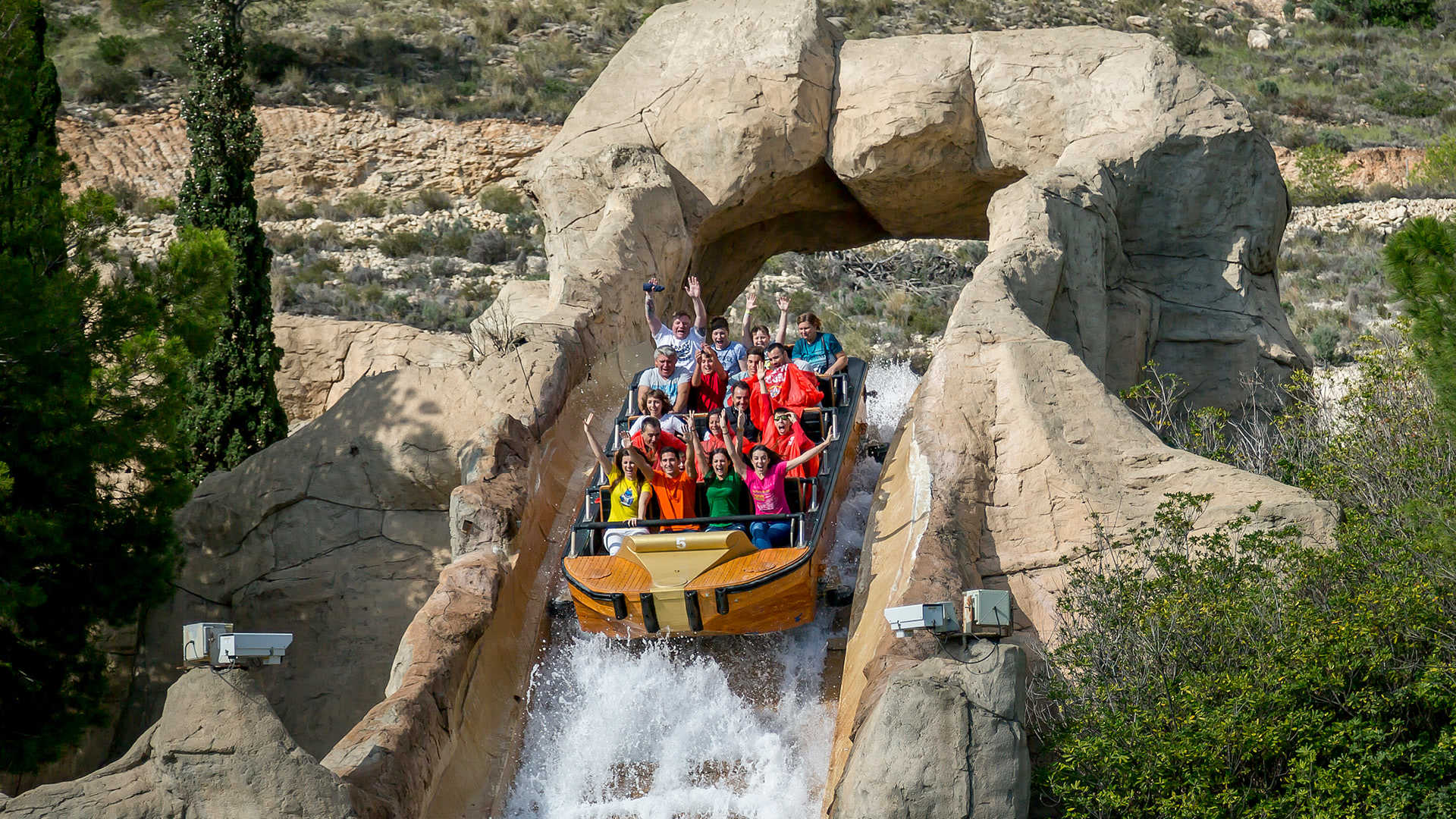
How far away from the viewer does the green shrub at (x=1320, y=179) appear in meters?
36.3

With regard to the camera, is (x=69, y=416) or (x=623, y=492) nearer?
(x=623, y=492)

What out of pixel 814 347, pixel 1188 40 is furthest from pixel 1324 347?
pixel 1188 40

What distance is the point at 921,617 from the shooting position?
802cm

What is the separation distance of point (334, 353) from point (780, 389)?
8554 millimetres

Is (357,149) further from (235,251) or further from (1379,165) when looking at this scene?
(1379,165)

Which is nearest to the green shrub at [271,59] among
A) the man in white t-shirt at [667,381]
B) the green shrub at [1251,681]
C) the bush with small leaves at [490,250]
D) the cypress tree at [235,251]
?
the bush with small leaves at [490,250]

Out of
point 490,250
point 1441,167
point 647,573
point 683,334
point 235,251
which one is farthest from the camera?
point 1441,167

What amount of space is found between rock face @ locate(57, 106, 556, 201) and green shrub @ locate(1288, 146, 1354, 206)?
1924 centimetres

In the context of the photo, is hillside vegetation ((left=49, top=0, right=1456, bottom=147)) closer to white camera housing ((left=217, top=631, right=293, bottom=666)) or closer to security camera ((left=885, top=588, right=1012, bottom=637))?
white camera housing ((left=217, top=631, right=293, bottom=666))

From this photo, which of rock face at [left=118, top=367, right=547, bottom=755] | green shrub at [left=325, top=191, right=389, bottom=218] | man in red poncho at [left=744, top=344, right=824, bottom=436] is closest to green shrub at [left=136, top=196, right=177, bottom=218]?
green shrub at [left=325, top=191, right=389, bottom=218]

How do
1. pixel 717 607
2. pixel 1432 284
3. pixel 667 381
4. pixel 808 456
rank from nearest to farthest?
1. pixel 1432 284
2. pixel 717 607
3. pixel 808 456
4. pixel 667 381

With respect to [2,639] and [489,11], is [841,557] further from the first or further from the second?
[489,11]

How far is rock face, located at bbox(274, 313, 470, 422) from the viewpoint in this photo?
18547 millimetres

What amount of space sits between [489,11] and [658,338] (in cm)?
3393
